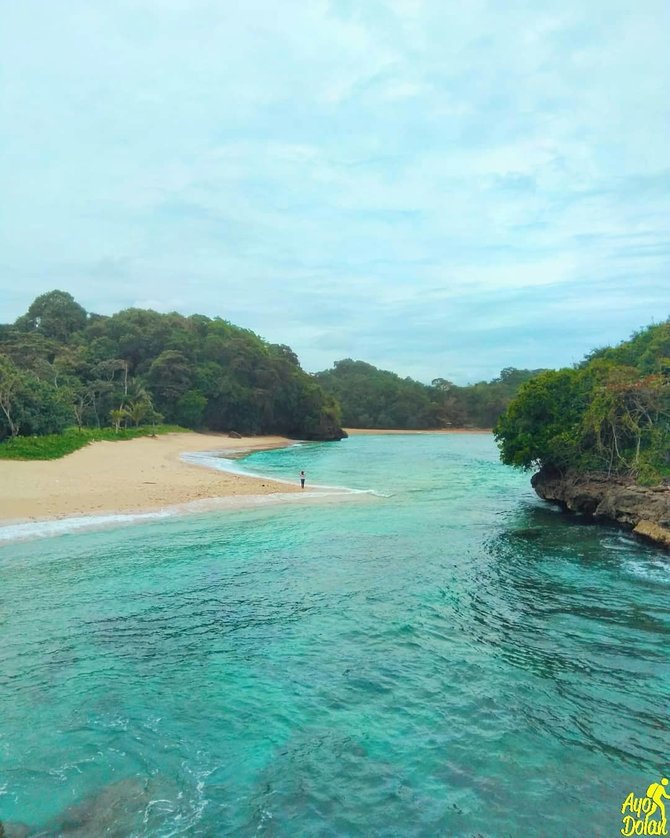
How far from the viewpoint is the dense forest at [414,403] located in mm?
116875

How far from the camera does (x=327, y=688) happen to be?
9.58 metres

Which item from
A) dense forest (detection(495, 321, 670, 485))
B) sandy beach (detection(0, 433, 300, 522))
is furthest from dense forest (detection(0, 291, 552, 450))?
dense forest (detection(495, 321, 670, 485))

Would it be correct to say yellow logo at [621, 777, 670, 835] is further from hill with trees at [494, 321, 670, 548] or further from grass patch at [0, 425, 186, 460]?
grass patch at [0, 425, 186, 460]

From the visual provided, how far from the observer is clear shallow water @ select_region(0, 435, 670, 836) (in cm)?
688

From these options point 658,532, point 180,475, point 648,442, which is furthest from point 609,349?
point 180,475

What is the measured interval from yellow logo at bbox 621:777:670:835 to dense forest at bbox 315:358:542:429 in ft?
343

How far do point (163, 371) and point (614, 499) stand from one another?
56295mm

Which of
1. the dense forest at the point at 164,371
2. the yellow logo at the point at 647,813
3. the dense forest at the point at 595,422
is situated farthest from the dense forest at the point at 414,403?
the yellow logo at the point at 647,813

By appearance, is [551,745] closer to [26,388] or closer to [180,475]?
[180,475]

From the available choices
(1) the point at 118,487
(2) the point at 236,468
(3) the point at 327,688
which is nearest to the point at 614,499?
(3) the point at 327,688

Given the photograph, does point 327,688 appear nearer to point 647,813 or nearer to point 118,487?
point 647,813

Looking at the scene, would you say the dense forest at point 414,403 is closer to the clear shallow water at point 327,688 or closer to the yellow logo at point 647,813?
the clear shallow water at point 327,688

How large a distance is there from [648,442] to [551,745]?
776 inches

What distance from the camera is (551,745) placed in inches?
322
